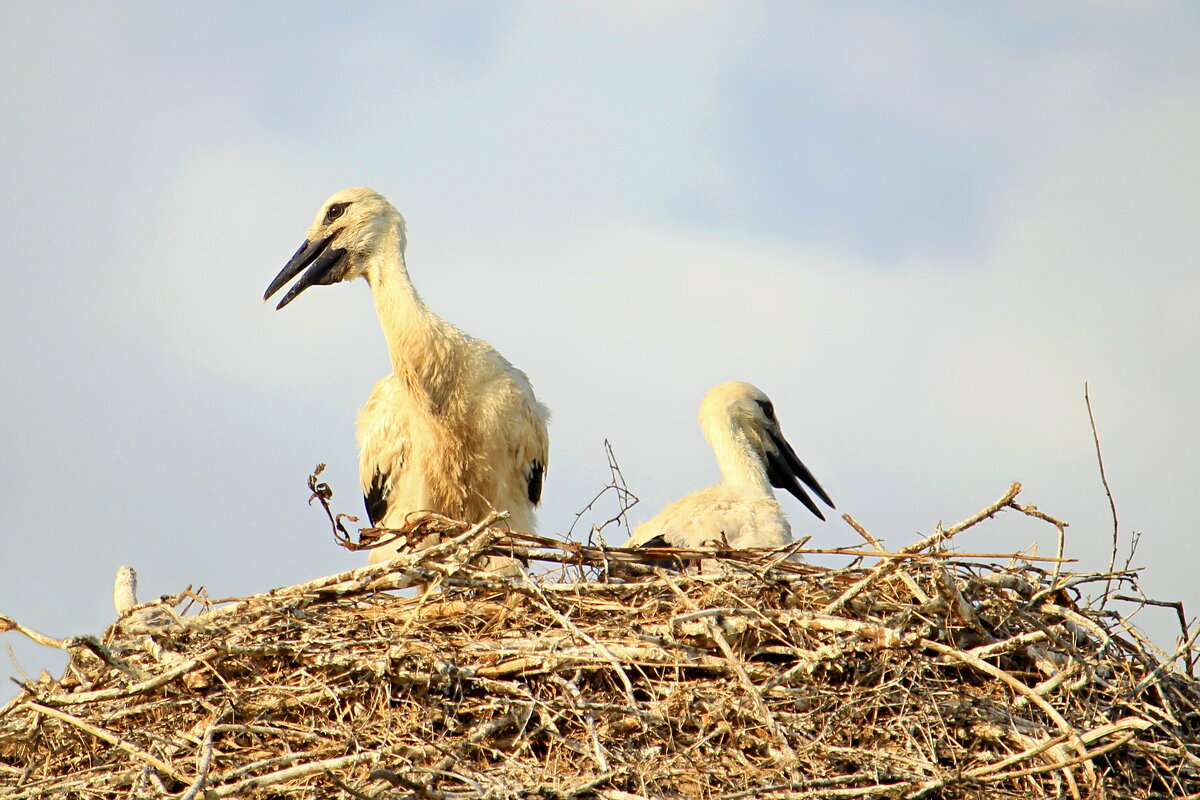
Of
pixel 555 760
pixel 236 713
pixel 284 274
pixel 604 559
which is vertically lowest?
pixel 555 760

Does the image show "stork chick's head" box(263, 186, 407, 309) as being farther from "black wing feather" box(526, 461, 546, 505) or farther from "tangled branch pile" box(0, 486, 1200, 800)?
"tangled branch pile" box(0, 486, 1200, 800)

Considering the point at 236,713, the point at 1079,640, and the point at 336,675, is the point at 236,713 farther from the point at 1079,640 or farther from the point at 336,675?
the point at 1079,640

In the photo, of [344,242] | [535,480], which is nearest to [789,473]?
[535,480]

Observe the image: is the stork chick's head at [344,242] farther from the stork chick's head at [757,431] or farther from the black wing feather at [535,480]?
the stork chick's head at [757,431]

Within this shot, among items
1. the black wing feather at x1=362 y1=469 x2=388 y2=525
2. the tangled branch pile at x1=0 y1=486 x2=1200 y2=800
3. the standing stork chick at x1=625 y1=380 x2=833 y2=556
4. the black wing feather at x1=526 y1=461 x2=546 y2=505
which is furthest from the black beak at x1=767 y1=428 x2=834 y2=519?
the tangled branch pile at x1=0 y1=486 x2=1200 y2=800

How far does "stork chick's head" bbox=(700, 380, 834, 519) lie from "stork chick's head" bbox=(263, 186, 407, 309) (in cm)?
166

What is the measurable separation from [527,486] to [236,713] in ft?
8.85

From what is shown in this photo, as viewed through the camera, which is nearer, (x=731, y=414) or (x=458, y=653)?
(x=458, y=653)

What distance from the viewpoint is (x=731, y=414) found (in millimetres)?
6754

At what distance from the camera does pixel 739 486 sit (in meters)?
6.18

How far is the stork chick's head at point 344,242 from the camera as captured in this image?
629cm

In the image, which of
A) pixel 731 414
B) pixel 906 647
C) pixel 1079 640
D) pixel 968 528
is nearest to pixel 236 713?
pixel 906 647

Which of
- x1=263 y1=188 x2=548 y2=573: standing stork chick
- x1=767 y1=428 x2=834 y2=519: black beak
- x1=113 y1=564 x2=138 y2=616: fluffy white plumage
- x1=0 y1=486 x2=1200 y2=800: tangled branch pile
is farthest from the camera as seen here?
x1=767 y1=428 x2=834 y2=519: black beak

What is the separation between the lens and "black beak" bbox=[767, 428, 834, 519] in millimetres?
7043
